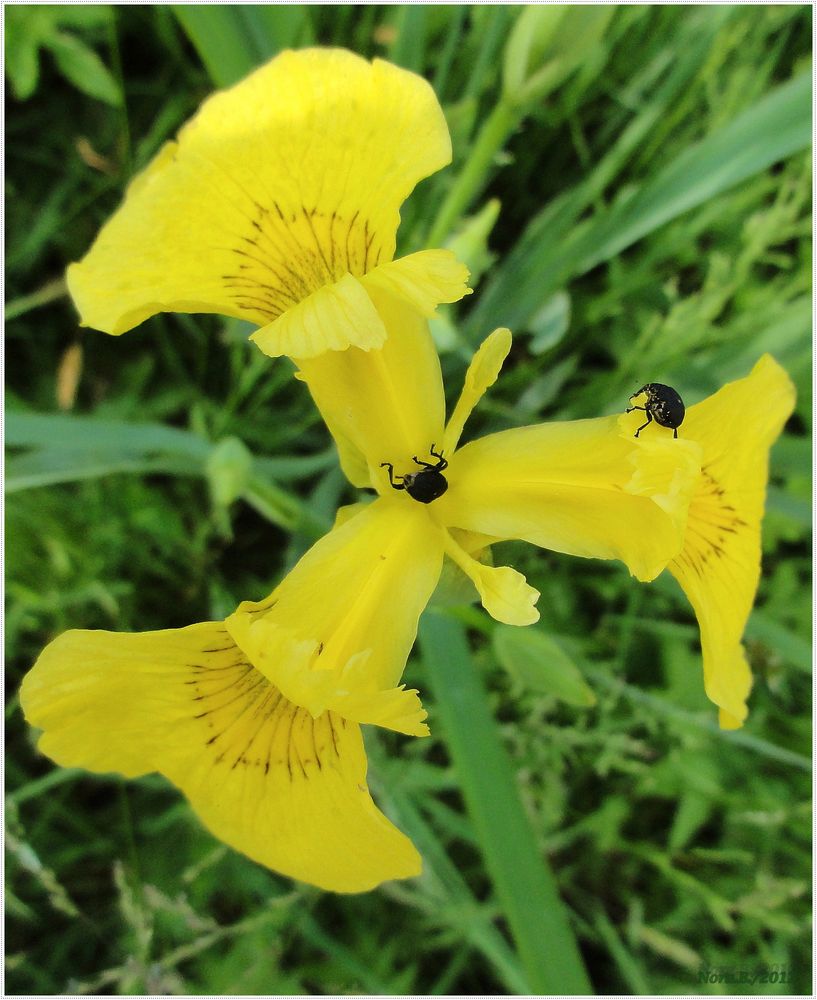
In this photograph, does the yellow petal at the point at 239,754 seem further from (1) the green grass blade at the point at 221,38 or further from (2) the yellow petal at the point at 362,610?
(1) the green grass blade at the point at 221,38

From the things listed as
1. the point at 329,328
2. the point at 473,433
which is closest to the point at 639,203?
the point at 473,433

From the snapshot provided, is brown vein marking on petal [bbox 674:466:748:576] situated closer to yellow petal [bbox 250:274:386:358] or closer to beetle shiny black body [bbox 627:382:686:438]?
beetle shiny black body [bbox 627:382:686:438]

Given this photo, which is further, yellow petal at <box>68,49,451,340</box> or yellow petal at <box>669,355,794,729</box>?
yellow petal at <box>669,355,794,729</box>

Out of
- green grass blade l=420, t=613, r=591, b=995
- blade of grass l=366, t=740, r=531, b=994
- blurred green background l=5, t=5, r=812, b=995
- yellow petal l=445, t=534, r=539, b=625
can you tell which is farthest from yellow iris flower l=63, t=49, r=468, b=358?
blade of grass l=366, t=740, r=531, b=994

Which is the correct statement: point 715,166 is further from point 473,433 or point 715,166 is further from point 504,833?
point 504,833

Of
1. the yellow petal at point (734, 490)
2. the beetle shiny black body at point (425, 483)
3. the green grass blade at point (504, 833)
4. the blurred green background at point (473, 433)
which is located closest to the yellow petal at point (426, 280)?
the beetle shiny black body at point (425, 483)

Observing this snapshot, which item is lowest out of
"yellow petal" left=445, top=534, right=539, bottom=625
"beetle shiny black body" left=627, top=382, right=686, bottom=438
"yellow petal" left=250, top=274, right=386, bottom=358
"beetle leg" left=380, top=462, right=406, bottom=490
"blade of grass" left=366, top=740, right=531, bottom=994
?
"blade of grass" left=366, top=740, right=531, bottom=994

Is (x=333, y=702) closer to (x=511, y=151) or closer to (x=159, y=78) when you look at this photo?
(x=511, y=151)

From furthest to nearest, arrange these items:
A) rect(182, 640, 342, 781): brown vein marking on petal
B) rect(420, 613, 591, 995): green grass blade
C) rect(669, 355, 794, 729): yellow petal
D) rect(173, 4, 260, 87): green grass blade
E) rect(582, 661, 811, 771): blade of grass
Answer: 1. rect(582, 661, 811, 771): blade of grass
2. rect(173, 4, 260, 87): green grass blade
3. rect(420, 613, 591, 995): green grass blade
4. rect(669, 355, 794, 729): yellow petal
5. rect(182, 640, 342, 781): brown vein marking on petal

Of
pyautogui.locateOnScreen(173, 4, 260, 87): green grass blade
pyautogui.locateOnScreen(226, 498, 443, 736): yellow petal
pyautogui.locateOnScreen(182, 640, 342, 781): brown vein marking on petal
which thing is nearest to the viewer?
pyautogui.locateOnScreen(226, 498, 443, 736): yellow petal
